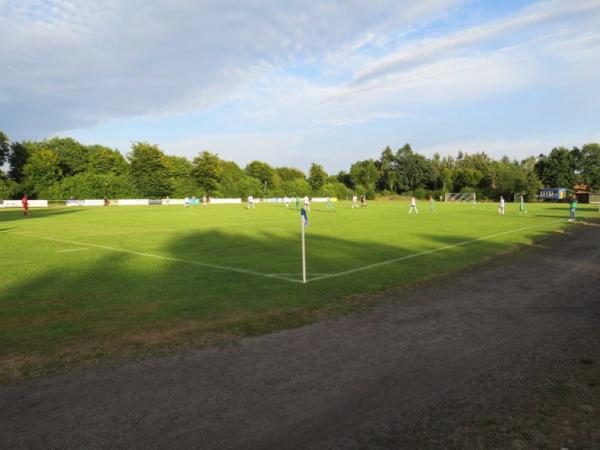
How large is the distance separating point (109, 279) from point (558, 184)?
11460 centimetres

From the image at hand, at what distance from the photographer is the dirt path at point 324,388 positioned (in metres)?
4.00

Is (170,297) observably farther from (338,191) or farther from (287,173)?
(287,173)

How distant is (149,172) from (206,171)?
13810mm

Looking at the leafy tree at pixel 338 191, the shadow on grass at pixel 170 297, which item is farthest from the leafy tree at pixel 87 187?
the shadow on grass at pixel 170 297

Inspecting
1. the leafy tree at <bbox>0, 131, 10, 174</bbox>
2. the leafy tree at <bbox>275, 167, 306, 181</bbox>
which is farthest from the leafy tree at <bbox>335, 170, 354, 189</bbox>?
the leafy tree at <bbox>0, 131, 10, 174</bbox>

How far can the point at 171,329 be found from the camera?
279 inches

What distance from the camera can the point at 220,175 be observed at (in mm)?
110438

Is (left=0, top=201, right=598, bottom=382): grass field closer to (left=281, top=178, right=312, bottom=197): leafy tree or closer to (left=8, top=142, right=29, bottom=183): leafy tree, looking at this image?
(left=8, top=142, right=29, bottom=183): leafy tree

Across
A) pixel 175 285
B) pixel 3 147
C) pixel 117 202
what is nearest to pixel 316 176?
pixel 117 202

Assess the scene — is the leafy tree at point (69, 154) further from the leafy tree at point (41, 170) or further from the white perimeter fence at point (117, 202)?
the white perimeter fence at point (117, 202)

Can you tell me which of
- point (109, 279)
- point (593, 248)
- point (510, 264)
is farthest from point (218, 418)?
point (593, 248)

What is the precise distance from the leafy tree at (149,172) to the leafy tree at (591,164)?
102 m

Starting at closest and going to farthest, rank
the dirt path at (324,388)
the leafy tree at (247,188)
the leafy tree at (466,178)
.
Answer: the dirt path at (324,388) < the leafy tree at (247,188) < the leafy tree at (466,178)

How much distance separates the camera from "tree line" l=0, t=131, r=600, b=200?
8262 centimetres
